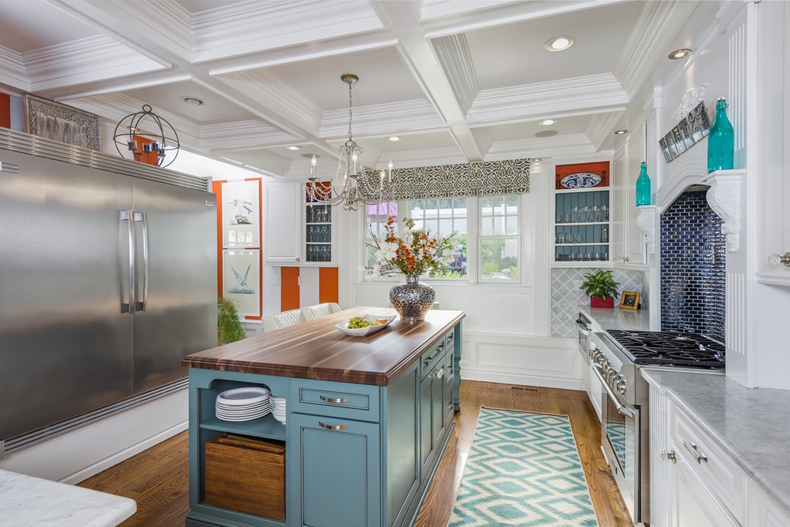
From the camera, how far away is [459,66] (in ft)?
9.09

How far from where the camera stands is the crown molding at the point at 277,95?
2.82m

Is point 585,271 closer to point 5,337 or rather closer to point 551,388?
point 551,388

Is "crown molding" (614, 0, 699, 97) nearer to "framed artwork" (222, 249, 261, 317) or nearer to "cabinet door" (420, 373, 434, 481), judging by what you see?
"cabinet door" (420, 373, 434, 481)

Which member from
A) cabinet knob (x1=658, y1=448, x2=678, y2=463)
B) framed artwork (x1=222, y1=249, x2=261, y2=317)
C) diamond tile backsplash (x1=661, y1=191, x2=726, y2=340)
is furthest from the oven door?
framed artwork (x1=222, y1=249, x2=261, y2=317)

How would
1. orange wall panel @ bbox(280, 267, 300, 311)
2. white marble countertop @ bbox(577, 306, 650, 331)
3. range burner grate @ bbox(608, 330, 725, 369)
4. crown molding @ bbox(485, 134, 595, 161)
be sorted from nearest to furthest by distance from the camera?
range burner grate @ bbox(608, 330, 725, 369)
white marble countertop @ bbox(577, 306, 650, 331)
crown molding @ bbox(485, 134, 595, 161)
orange wall panel @ bbox(280, 267, 300, 311)

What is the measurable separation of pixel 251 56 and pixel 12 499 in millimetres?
2298

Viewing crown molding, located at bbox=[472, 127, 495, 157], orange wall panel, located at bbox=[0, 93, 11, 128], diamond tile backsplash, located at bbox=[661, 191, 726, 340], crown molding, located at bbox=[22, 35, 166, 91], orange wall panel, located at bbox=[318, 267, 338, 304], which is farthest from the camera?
orange wall panel, located at bbox=[318, 267, 338, 304]

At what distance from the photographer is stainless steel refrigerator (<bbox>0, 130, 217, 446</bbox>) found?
2213mm

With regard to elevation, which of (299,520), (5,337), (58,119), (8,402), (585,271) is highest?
(58,119)

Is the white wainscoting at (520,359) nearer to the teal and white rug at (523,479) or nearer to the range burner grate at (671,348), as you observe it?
the teal and white rug at (523,479)

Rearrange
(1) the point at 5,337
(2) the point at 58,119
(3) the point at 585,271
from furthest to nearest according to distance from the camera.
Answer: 1. (3) the point at 585,271
2. (2) the point at 58,119
3. (1) the point at 5,337

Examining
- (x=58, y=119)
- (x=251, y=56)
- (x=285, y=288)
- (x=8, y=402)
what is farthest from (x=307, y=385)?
(x=285, y=288)

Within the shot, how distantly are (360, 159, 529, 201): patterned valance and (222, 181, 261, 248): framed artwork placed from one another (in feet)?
5.66

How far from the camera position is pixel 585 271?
455 cm
